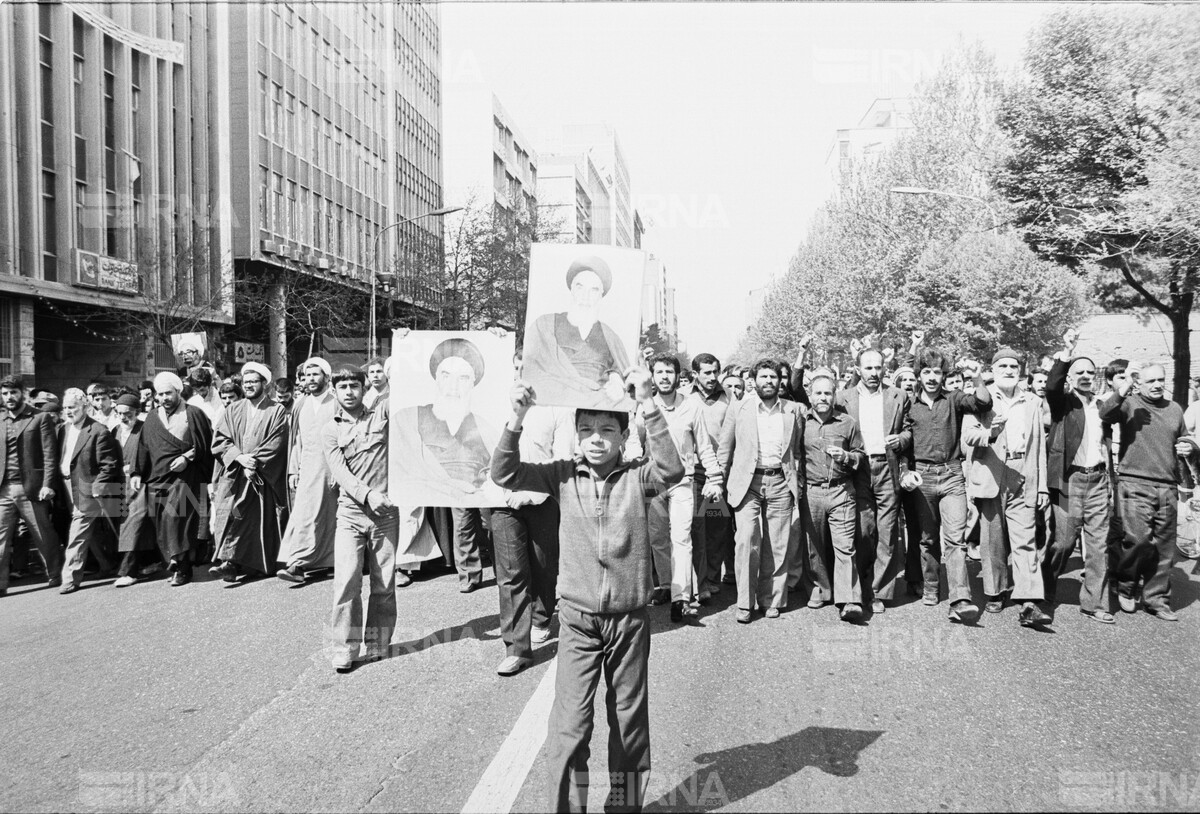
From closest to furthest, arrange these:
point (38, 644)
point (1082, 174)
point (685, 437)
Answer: point (38, 644)
point (685, 437)
point (1082, 174)

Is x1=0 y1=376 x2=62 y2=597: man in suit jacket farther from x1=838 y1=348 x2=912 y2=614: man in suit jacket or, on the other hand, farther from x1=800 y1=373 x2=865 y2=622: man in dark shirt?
x1=838 y1=348 x2=912 y2=614: man in suit jacket

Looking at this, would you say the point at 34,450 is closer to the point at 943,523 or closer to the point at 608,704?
the point at 608,704

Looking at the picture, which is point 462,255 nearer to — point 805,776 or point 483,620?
point 483,620

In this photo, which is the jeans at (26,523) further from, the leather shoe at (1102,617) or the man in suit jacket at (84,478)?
the leather shoe at (1102,617)

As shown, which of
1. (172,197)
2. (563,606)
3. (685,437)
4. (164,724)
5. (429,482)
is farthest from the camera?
(172,197)

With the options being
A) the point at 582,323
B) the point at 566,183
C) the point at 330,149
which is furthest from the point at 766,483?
the point at 566,183

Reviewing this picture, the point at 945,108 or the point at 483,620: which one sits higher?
the point at 945,108

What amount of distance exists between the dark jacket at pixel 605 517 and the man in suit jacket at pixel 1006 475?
12.8ft

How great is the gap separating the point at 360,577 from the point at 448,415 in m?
1.22

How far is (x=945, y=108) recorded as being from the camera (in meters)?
24.6

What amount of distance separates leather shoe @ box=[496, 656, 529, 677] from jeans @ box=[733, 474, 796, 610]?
192 cm

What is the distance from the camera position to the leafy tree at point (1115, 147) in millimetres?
10398

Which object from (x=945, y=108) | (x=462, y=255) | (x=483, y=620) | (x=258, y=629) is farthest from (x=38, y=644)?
(x=462, y=255)

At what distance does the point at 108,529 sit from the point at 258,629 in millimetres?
3570
